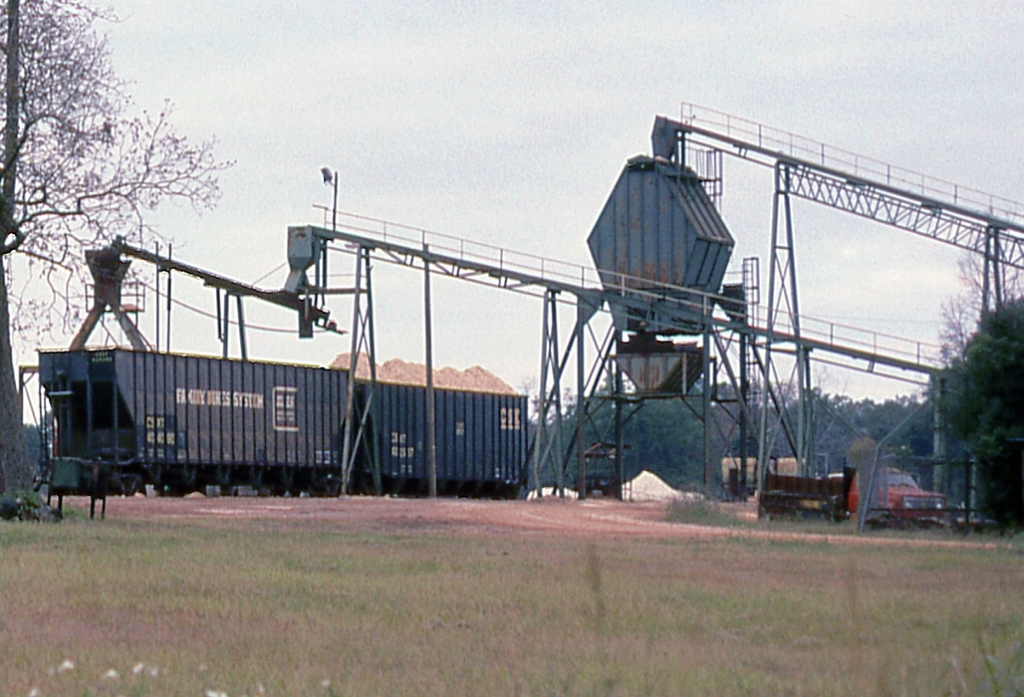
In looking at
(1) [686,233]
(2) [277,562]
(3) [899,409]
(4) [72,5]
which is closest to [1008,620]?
(2) [277,562]

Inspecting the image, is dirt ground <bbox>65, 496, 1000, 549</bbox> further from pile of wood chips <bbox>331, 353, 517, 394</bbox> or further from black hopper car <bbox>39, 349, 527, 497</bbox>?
pile of wood chips <bbox>331, 353, 517, 394</bbox>

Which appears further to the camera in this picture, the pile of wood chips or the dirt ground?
the pile of wood chips

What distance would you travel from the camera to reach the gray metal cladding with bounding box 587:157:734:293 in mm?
48594

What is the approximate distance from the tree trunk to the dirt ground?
178cm

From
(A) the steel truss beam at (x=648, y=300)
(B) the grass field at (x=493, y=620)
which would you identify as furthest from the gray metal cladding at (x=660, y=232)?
(B) the grass field at (x=493, y=620)

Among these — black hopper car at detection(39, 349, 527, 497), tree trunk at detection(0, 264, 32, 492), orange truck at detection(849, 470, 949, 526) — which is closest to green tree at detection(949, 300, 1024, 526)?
orange truck at detection(849, 470, 949, 526)

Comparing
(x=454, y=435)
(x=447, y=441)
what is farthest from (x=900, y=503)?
(x=454, y=435)

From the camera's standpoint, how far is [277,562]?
16.9m

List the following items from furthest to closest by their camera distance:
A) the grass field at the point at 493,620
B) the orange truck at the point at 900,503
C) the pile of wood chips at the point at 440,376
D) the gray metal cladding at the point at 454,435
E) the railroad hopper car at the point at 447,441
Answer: the pile of wood chips at the point at 440,376 → the gray metal cladding at the point at 454,435 → the railroad hopper car at the point at 447,441 → the orange truck at the point at 900,503 → the grass field at the point at 493,620

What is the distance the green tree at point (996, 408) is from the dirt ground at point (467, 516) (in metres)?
2.91

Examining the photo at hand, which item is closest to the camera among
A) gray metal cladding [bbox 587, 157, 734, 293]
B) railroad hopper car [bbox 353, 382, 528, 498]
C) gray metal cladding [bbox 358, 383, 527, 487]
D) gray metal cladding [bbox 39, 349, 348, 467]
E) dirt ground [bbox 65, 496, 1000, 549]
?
dirt ground [bbox 65, 496, 1000, 549]

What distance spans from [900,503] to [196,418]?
19035 millimetres

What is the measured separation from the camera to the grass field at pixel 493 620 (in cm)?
884

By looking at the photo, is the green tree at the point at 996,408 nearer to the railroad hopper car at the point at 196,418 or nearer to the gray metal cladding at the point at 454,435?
the railroad hopper car at the point at 196,418
